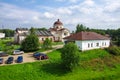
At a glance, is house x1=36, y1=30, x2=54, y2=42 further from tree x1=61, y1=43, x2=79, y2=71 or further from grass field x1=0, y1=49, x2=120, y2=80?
tree x1=61, y1=43, x2=79, y2=71

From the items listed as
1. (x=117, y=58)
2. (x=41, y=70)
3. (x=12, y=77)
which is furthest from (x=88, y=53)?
(x=12, y=77)

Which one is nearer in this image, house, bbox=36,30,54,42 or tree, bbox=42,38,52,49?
tree, bbox=42,38,52,49

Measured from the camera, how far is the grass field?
39531mm

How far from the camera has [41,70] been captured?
42.2 meters

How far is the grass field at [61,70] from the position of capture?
39.5m

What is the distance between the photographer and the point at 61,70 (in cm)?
4359

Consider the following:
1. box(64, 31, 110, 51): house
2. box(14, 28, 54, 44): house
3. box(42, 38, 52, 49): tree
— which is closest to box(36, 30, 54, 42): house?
box(14, 28, 54, 44): house

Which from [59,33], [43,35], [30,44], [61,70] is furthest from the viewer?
[59,33]

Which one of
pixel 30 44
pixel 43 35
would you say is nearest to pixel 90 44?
pixel 30 44

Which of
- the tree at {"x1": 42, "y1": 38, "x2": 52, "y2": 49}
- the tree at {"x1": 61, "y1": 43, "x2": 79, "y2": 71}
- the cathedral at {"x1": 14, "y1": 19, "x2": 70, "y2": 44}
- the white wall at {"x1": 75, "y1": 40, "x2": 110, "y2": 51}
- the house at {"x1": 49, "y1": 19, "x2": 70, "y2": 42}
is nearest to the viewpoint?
the tree at {"x1": 61, "y1": 43, "x2": 79, "y2": 71}

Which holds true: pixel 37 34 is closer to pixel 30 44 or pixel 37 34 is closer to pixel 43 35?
pixel 43 35

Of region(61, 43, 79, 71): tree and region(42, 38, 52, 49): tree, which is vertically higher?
region(42, 38, 52, 49): tree

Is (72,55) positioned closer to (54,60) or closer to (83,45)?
(54,60)

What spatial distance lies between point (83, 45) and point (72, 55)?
1338 cm
